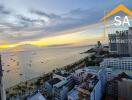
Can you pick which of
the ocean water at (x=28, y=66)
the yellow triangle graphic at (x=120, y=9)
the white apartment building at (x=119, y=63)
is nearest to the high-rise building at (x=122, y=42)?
the white apartment building at (x=119, y=63)

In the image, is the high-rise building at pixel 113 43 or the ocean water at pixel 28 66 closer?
the ocean water at pixel 28 66

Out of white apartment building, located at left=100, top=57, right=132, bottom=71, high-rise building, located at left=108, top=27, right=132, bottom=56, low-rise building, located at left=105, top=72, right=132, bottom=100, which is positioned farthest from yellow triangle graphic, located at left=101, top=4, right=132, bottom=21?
high-rise building, located at left=108, top=27, right=132, bottom=56

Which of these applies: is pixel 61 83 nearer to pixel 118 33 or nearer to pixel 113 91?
pixel 113 91

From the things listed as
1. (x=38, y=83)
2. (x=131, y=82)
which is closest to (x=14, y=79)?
(x=38, y=83)

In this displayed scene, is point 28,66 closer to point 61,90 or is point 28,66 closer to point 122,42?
point 122,42

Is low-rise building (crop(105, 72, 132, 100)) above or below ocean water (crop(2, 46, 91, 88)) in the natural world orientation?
above

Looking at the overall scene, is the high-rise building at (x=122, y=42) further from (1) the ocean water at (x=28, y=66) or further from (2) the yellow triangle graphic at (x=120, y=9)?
(2) the yellow triangle graphic at (x=120, y=9)

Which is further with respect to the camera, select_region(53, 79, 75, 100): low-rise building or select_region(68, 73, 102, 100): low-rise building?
select_region(53, 79, 75, 100): low-rise building

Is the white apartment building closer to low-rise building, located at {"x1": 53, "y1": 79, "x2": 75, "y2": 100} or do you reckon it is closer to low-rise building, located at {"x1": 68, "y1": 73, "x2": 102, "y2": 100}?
low-rise building, located at {"x1": 53, "y1": 79, "x2": 75, "y2": 100}

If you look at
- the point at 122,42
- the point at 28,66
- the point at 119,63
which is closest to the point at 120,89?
the point at 119,63
